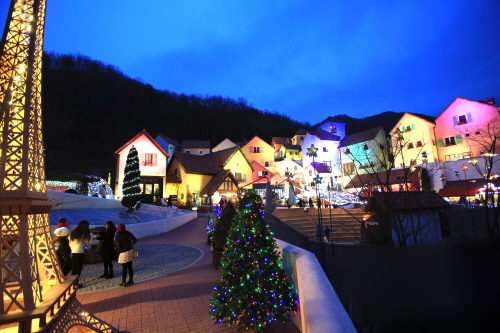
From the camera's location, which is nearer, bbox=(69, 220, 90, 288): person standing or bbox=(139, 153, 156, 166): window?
bbox=(69, 220, 90, 288): person standing

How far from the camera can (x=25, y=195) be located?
Result: 2.94 meters

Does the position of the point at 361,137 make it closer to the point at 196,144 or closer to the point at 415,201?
the point at 415,201

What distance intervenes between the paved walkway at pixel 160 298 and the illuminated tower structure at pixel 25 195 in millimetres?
1306

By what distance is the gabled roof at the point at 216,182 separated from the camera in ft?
107

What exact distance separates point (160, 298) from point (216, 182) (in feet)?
89.2

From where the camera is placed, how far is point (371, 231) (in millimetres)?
17203

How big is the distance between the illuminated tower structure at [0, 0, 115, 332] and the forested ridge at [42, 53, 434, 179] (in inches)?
1980

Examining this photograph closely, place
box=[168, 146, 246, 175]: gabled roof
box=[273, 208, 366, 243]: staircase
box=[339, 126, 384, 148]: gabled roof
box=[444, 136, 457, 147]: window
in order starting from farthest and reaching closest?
1. box=[339, 126, 384, 148]: gabled roof
2. box=[168, 146, 246, 175]: gabled roof
3. box=[444, 136, 457, 147]: window
4. box=[273, 208, 366, 243]: staircase

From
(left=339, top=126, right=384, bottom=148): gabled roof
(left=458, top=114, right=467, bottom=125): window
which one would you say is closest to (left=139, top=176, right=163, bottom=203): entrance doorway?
(left=339, top=126, right=384, bottom=148): gabled roof

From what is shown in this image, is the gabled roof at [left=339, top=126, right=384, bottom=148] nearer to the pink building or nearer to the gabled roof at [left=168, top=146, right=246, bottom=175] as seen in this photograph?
the pink building

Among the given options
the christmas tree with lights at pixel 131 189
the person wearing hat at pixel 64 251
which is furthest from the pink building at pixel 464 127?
the person wearing hat at pixel 64 251

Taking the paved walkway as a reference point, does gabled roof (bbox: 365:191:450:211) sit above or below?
above

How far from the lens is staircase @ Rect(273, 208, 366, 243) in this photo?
1994 cm

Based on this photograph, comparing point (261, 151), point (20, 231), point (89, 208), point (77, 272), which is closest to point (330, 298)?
point (20, 231)
